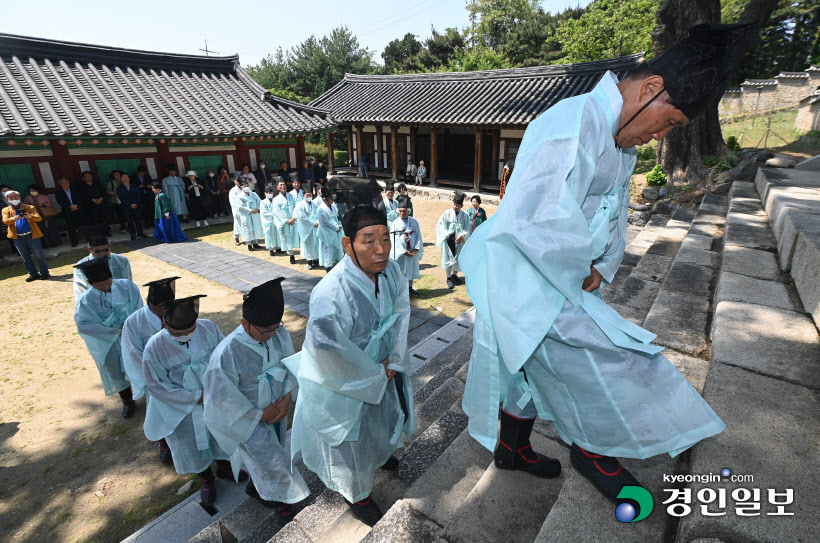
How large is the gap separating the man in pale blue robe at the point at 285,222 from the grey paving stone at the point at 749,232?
8.26 metres

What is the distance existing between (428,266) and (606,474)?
300 inches

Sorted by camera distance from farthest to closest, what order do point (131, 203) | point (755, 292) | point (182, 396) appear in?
point (131, 203) → point (755, 292) → point (182, 396)

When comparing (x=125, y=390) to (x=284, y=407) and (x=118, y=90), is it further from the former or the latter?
(x=118, y=90)

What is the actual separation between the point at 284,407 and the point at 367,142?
21790mm

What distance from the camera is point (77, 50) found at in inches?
492

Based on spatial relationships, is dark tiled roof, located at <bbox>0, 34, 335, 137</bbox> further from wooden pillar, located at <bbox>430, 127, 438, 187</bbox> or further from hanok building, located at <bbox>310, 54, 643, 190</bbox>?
hanok building, located at <bbox>310, 54, 643, 190</bbox>

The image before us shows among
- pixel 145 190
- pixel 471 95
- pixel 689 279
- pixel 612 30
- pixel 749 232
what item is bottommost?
pixel 689 279

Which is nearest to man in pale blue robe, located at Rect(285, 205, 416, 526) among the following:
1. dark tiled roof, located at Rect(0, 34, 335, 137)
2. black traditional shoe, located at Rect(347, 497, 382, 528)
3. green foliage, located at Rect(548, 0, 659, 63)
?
black traditional shoe, located at Rect(347, 497, 382, 528)

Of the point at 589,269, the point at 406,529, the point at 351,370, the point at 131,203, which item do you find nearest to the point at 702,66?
the point at 589,269

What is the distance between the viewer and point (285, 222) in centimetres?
998

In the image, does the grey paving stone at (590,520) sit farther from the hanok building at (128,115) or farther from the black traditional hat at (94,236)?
the hanok building at (128,115)

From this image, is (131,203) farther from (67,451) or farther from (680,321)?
(680,321)

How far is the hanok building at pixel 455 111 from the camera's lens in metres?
15.9

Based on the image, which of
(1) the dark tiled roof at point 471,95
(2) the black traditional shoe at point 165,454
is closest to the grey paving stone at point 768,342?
(2) the black traditional shoe at point 165,454
